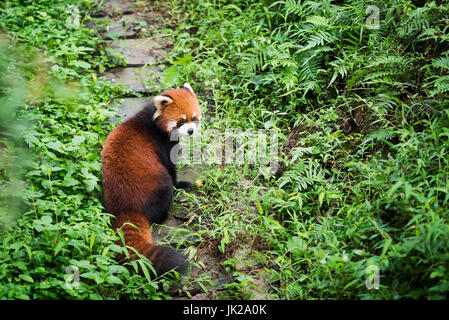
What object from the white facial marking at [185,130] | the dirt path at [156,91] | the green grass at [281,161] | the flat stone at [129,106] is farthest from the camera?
the flat stone at [129,106]

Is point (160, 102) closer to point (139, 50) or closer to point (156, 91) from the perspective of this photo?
point (156, 91)

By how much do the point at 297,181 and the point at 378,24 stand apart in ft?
6.47

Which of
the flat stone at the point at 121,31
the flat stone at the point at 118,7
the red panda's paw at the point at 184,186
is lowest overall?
the red panda's paw at the point at 184,186

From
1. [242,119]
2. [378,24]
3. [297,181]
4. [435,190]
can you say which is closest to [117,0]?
[242,119]

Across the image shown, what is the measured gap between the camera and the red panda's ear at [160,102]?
11.1 feet

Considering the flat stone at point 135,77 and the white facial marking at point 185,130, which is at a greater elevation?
the flat stone at point 135,77

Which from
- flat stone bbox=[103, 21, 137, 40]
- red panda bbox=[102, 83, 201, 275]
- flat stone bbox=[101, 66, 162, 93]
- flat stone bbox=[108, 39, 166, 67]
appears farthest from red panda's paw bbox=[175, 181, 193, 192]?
flat stone bbox=[103, 21, 137, 40]

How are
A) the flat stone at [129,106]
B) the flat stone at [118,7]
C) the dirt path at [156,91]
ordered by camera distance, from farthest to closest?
the flat stone at [118,7]
the flat stone at [129,106]
the dirt path at [156,91]

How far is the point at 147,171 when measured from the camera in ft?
10.0

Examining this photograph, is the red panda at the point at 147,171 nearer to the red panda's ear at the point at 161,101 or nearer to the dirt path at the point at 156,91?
the red panda's ear at the point at 161,101

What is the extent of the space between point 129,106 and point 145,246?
2292 mm

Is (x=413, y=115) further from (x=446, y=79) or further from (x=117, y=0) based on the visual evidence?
(x=117, y=0)

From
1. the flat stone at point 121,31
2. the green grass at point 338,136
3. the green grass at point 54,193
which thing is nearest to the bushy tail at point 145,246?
the green grass at point 54,193

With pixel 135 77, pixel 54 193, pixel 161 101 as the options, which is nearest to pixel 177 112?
pixel 161 101
